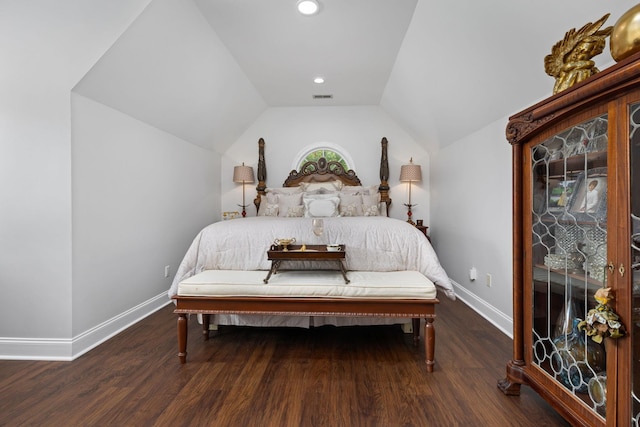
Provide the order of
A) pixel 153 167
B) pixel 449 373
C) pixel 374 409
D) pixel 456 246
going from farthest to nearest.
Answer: pixel 456 246 → pixel 153 167 → pixel 449 373 → pixel 374 409

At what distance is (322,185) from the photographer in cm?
453

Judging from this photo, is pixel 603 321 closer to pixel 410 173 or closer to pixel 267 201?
pixel 410 173

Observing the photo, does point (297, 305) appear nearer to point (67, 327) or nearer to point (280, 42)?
point (67, 327)

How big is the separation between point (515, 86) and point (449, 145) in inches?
60.3

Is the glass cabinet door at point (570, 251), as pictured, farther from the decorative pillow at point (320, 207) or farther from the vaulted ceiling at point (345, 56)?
the decorative pillow at point (320, 207)

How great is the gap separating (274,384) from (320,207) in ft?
7.58

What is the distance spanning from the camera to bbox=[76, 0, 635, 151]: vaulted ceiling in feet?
6.23

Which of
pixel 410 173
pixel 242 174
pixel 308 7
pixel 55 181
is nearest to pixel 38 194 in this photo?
pixel 55 181

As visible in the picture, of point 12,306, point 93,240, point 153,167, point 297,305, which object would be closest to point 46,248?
point 93,240

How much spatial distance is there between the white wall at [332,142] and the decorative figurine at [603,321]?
344cm

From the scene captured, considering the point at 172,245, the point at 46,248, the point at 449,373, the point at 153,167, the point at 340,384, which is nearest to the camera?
the point at 340,384

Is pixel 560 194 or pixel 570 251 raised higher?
pixel 560 194

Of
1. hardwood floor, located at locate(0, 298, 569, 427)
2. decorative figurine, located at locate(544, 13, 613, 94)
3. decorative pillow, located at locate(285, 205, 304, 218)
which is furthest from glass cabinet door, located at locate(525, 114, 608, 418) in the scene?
decorative pillow, located at locate(285, 205, 304, 218)

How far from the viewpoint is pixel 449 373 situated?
1.86 meters
